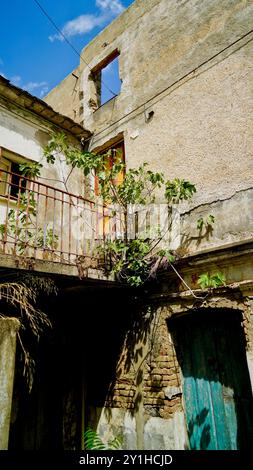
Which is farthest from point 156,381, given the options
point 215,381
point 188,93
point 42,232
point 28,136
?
point 28,136

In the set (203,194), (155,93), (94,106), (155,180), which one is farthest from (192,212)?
(94,106)

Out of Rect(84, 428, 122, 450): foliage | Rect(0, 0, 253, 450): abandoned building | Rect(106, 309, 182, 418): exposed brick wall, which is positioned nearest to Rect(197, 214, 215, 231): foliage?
Rect(0, 0, 253, 450): abandoned building

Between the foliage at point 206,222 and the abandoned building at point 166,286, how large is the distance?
0.05 metres

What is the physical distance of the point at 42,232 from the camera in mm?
6332

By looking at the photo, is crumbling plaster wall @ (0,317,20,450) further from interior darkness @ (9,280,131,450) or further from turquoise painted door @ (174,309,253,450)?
turquoise painted door @ (174,309,253,450)

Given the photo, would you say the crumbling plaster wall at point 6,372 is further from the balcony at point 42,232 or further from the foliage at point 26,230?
the foliage at point 26,230

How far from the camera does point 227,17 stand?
18.4 ft

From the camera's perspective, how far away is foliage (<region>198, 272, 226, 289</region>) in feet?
14.3

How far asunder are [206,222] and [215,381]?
2.34 m

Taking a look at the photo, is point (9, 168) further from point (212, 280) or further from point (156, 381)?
point (156, 381)

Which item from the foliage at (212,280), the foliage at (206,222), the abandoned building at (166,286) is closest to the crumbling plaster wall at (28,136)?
the abandoned building at (166,286)

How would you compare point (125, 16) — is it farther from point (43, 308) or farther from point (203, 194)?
point (43, 308)

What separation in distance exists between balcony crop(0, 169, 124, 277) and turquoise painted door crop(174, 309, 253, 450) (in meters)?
1.88

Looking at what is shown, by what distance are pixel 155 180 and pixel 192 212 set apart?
0.82 metres
